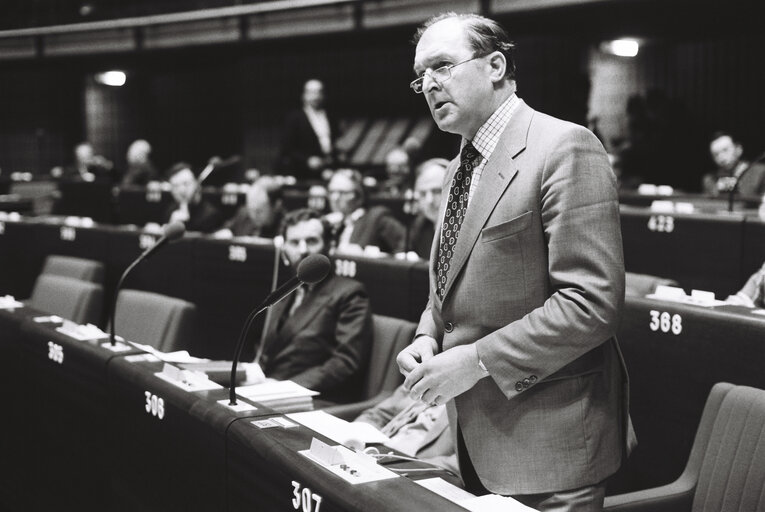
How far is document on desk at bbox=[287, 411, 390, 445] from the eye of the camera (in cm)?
190

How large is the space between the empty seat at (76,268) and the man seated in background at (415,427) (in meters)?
2.50

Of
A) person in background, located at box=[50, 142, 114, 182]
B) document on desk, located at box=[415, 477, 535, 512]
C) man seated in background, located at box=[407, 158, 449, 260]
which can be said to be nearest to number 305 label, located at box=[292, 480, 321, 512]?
document on desk, located at box=[415, 477, 535, 512]

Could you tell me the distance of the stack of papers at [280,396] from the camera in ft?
7.24

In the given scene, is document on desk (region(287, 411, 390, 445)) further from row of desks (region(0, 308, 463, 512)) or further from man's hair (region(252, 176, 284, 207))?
man's hair (region(252, 176, 284, 207))

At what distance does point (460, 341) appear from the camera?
164 centimetres

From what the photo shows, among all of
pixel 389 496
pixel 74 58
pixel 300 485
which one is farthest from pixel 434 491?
pixel 74 58

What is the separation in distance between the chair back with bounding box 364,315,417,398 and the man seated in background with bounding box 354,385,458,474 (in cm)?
17

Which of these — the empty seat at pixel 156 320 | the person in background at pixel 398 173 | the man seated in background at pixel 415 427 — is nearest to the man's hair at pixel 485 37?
the man seated in background at pixel 415 427

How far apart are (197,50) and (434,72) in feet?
33.2

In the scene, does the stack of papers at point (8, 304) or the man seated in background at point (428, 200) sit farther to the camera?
the man seated in background at point (428, 200)

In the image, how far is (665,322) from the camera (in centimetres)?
281

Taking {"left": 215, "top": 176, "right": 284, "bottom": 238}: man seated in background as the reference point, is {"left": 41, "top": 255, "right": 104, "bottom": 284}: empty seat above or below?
below

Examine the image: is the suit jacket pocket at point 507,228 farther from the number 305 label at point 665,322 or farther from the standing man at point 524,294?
the number 305 label at point 665,322

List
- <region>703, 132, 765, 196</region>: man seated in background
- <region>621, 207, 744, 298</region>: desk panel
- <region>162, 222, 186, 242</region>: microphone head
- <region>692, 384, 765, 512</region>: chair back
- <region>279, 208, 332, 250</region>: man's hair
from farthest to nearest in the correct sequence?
1. <region>703, 132, 765, 196</region>: man seated in background
2. <region>621, 207, 744, 298</region>: desk panel
3. <region>279, 208, 332, 250</region>: man's hair
4. <region>162, 222, 186, 242</region>: microphone head
5. <region>692, 384, 765, 512</region>: chair back
